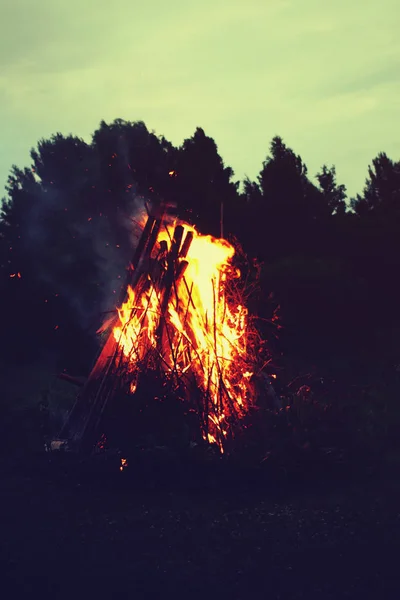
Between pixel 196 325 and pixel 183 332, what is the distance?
278 mm

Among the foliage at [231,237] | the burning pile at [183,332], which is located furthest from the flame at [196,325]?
the foliage at [231,237]

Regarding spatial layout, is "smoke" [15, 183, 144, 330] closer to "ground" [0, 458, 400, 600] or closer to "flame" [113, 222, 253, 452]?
"flame" [113, 222, 253, 452]

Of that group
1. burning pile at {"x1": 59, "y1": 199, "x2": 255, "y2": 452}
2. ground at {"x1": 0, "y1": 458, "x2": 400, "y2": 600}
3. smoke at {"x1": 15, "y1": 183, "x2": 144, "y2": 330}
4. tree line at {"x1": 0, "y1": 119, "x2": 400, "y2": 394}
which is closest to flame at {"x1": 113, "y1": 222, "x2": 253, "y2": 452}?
burning pile at {"x1": 59, "y1": 199, "x2": 255, "y2": 452}

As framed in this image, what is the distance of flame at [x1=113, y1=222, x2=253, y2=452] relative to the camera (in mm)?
Result: 9641

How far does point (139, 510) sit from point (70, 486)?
1443 mm

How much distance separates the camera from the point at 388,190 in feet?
147

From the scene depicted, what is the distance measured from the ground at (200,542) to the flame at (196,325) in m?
1.62

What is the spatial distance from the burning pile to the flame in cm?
1

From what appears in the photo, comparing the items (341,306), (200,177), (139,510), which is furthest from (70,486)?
(200,177)

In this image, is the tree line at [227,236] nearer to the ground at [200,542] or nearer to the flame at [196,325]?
the flame at [196,325]

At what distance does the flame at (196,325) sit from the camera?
964 cm

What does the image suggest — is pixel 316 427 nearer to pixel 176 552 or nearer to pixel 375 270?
pixel 176 552

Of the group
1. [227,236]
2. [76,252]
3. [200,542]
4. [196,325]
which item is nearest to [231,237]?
[227,236]

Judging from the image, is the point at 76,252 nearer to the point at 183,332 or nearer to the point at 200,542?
the point at 183,332
